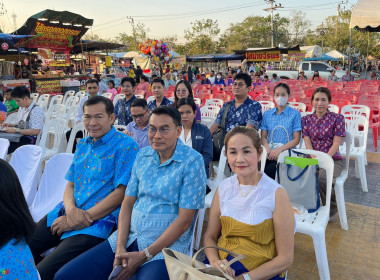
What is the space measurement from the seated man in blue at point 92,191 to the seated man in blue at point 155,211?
0.19 meters

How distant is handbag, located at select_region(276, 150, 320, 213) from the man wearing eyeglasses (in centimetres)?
164

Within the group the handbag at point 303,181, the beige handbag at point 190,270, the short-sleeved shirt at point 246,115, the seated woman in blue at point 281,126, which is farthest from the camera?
the short-sleeved shirt at point 246,115

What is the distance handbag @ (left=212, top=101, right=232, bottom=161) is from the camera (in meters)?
3.89

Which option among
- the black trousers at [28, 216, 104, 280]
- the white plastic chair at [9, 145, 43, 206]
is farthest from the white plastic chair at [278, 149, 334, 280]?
the white plastic chair at [9, 145, 43, 206]

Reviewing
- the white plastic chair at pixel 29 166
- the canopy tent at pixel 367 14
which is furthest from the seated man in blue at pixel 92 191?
the canopy tent at pixel 367 14

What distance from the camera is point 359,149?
4.45 metres

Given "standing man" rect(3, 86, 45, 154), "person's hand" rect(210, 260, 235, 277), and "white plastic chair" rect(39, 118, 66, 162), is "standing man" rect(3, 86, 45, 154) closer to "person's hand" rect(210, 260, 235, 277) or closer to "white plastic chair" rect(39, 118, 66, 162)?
"white plastic chair" rect(39, 118, 66, 162)

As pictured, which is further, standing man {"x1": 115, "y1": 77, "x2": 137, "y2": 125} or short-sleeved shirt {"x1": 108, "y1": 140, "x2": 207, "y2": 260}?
standing man {"x1": 115, "y1": 77, "x2": 137, "y2": 125}

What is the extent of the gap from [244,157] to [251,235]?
0.44 meters

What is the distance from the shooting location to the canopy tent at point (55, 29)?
1784 centimetres

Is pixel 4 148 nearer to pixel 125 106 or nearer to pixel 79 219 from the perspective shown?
pixel 79 219

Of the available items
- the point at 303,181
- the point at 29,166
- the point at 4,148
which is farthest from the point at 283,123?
the point at 4,148

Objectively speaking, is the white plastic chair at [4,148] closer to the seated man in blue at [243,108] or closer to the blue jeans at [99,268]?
the blue jeans at [99,268]

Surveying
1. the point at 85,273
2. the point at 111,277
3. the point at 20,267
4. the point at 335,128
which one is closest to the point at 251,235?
the point at 111,277
